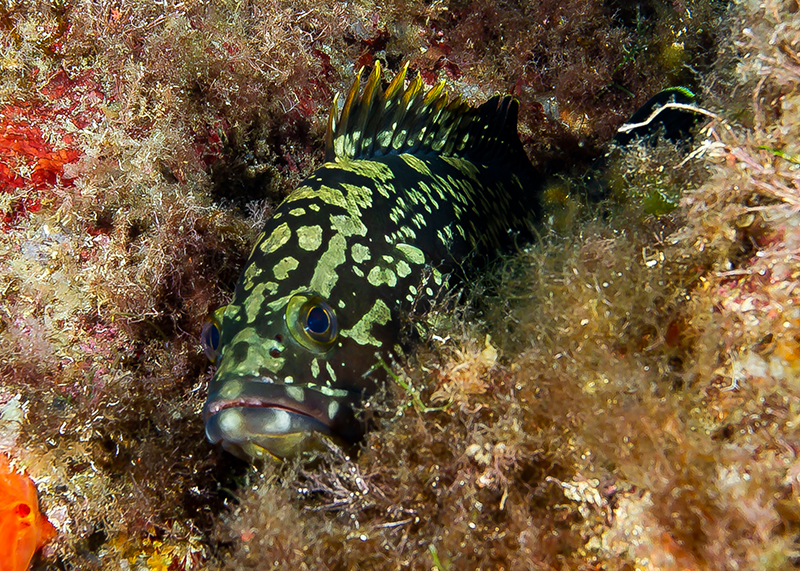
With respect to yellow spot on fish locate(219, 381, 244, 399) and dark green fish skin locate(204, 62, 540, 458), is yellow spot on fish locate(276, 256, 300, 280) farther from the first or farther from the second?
yellow spot on fish locate(219, 381, 244, 399)

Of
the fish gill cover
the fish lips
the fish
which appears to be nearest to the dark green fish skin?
the fish lips

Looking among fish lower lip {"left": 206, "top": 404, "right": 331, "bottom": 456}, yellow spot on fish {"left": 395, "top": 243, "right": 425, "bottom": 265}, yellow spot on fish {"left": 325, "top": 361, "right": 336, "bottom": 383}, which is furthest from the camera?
yellow spot on fish {"left": 395, "top": 243, "right": 425, "bottom": 265}

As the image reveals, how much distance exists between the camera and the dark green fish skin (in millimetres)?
2264

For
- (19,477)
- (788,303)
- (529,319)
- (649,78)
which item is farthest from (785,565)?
(649,78)

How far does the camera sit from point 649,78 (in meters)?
5.14

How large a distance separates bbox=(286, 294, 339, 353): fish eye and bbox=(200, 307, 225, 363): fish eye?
0.49m

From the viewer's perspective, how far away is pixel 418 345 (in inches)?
90.6

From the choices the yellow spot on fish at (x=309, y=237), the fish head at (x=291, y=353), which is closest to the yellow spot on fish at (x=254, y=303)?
the fish head at (x=291, y=353)

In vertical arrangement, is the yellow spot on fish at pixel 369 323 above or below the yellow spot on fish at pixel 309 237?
below

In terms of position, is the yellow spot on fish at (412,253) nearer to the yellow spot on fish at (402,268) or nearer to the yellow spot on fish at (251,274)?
the yellow spot on fish at (402,268)

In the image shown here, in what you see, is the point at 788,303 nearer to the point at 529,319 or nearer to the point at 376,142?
the point at 529,319

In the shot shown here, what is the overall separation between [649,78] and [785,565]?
5.22 m

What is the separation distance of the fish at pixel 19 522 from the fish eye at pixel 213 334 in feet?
3.67

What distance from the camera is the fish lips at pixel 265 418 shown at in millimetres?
2184
